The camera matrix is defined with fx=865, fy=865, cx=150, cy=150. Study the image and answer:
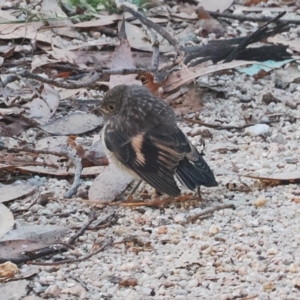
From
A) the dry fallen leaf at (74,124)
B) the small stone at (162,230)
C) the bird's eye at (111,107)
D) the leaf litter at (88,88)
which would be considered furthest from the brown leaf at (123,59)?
the small stone at (162,230)

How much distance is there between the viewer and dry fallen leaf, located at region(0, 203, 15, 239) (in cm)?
438

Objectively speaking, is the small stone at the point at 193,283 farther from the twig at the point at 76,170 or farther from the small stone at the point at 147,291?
the twig at the point at 76,170

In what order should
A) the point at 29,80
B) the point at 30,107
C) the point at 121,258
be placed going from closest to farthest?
the point at 121,258, the point at 30,107, the point at 29,80

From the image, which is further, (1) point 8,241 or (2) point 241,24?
(2) point 241,24

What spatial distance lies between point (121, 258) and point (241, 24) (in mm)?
4404

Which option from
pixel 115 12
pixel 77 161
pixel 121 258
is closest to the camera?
pixel 121 258

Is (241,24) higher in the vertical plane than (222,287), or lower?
higher

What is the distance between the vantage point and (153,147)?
479 centimetres

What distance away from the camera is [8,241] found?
425 centimetres

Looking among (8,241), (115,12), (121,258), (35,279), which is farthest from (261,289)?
(115,12)

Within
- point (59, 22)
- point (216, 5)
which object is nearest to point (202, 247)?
point (59, 22)

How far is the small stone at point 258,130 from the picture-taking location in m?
5.82

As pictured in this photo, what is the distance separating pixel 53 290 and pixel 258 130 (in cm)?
248

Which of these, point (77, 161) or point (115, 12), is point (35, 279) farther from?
point (115, 12)
